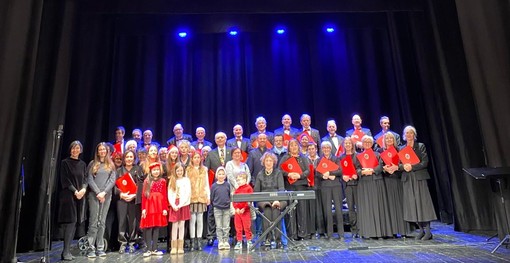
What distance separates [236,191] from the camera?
18.5 ft

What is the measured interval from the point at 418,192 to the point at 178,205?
11.7ft

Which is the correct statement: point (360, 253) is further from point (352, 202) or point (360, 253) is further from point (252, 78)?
point (252, 78)

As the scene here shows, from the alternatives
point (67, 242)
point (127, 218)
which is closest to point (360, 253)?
point (127, 218)

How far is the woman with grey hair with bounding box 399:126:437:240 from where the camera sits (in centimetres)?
575

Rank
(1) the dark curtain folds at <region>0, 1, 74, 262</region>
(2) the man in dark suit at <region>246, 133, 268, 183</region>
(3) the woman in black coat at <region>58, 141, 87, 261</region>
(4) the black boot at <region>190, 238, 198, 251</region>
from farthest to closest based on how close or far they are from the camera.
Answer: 1. (2) the man in dark suit at <region>246, 133, 268, 183</region>
2. (4) the black boot at <region>190, 238, 198, 251</region>
3. (3) the woman in black coat at <region>58, 141, 87, 261</region>
4. (1) the dark curtain folds at <region>0, 1, 74, 262</region>

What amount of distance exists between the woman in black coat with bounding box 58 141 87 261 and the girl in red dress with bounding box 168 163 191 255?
1.19 metres

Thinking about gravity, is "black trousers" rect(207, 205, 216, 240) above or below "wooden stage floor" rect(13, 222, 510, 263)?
above

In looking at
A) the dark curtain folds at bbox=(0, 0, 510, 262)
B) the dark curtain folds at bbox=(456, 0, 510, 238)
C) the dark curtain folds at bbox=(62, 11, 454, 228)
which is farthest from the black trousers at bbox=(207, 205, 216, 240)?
the dark curtain folds at bbox=(456, 0, 510, 238)

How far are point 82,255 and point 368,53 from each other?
7888 mm

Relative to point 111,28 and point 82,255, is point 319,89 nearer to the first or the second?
point 111,28

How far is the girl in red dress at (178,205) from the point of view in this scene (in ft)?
17.7

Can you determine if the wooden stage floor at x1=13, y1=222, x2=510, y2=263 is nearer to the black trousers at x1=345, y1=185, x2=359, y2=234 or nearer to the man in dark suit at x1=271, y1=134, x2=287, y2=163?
the black trousers at x1=345, y1=185, x2=359, y2=234

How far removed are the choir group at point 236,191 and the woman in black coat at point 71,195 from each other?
12mm

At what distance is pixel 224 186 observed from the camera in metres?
5.70
